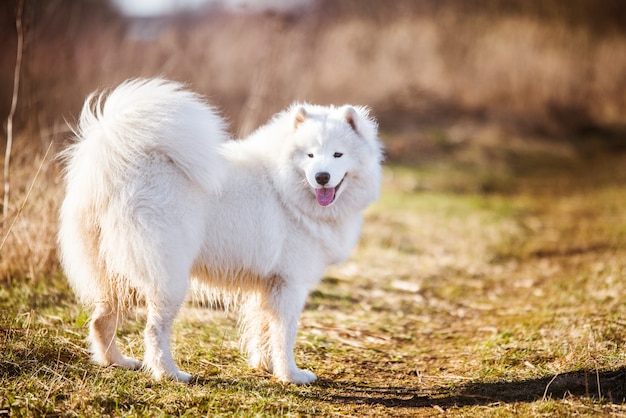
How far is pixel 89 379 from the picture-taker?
331 cm

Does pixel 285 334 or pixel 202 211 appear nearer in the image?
pixel 202 211

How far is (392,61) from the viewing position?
14594 mm

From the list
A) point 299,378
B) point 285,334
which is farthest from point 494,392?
point 285,334

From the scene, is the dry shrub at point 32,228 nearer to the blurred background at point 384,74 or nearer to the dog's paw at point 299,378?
the blurred background at point 384,74

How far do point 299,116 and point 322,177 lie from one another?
0.48 metres

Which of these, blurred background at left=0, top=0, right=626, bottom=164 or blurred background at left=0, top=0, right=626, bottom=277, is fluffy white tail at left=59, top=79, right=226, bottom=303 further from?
blurred background at left=0, top=0, right=626, bottom=164

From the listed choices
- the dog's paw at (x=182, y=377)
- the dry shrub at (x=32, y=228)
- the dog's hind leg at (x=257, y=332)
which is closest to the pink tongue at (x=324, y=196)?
the dog's hind leg at (x=257, y=332)

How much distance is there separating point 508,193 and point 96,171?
8746 millimetres

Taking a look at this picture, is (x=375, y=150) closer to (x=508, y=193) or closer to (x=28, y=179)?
(x=28, y=179)

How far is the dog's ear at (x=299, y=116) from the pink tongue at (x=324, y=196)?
0.46 m

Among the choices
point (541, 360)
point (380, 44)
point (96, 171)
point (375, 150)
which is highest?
point (380, 44)

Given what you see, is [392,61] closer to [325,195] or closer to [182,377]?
[325,195]

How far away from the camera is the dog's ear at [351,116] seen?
12.8 feet

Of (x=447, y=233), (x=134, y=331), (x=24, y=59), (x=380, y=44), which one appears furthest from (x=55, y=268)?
(x=380, y=44)
